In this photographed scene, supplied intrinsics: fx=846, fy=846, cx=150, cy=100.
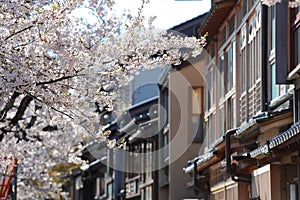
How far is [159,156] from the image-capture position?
43.1m

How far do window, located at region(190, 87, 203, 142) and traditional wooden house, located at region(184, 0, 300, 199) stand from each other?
195 inches

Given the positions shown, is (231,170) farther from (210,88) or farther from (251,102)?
(210,88)

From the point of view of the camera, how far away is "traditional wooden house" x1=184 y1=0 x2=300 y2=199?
57.8 feet

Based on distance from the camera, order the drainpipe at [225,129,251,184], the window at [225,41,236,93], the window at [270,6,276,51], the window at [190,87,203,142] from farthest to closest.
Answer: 1. the window at [190,87,203,142]
2. the window at [225,41,236,93]
3. the drainpipe at [225,129,251,184]
4. the window at [270,6,276,51]

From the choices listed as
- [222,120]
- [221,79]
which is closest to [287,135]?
[222,120]

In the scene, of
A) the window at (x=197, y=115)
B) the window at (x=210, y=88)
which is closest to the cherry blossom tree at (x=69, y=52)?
the window at (x=210, y=88)

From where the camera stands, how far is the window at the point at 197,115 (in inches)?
1465

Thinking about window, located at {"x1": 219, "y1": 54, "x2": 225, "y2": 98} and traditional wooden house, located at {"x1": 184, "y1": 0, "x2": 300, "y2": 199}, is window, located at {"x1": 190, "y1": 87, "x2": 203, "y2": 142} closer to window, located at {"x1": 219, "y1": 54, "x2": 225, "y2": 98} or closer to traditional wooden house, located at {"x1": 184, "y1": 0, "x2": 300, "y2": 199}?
traditional wooden house, located at {"x1": 184, "y1": 0, "x2": 300, "y2": 199}

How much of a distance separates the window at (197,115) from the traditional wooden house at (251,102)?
4964 mm

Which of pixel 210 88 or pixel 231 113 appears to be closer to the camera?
pixel 231 113

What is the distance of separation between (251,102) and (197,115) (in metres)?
14.8

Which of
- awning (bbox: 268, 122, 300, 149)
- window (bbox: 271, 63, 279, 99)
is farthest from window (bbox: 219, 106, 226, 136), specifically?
awning (bbox: 268, 122, 300, 149)

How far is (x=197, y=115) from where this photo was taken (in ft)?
123

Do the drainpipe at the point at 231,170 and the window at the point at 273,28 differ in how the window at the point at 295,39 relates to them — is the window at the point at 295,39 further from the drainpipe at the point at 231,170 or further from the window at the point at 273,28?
the drainpipe at the point at 231,170
